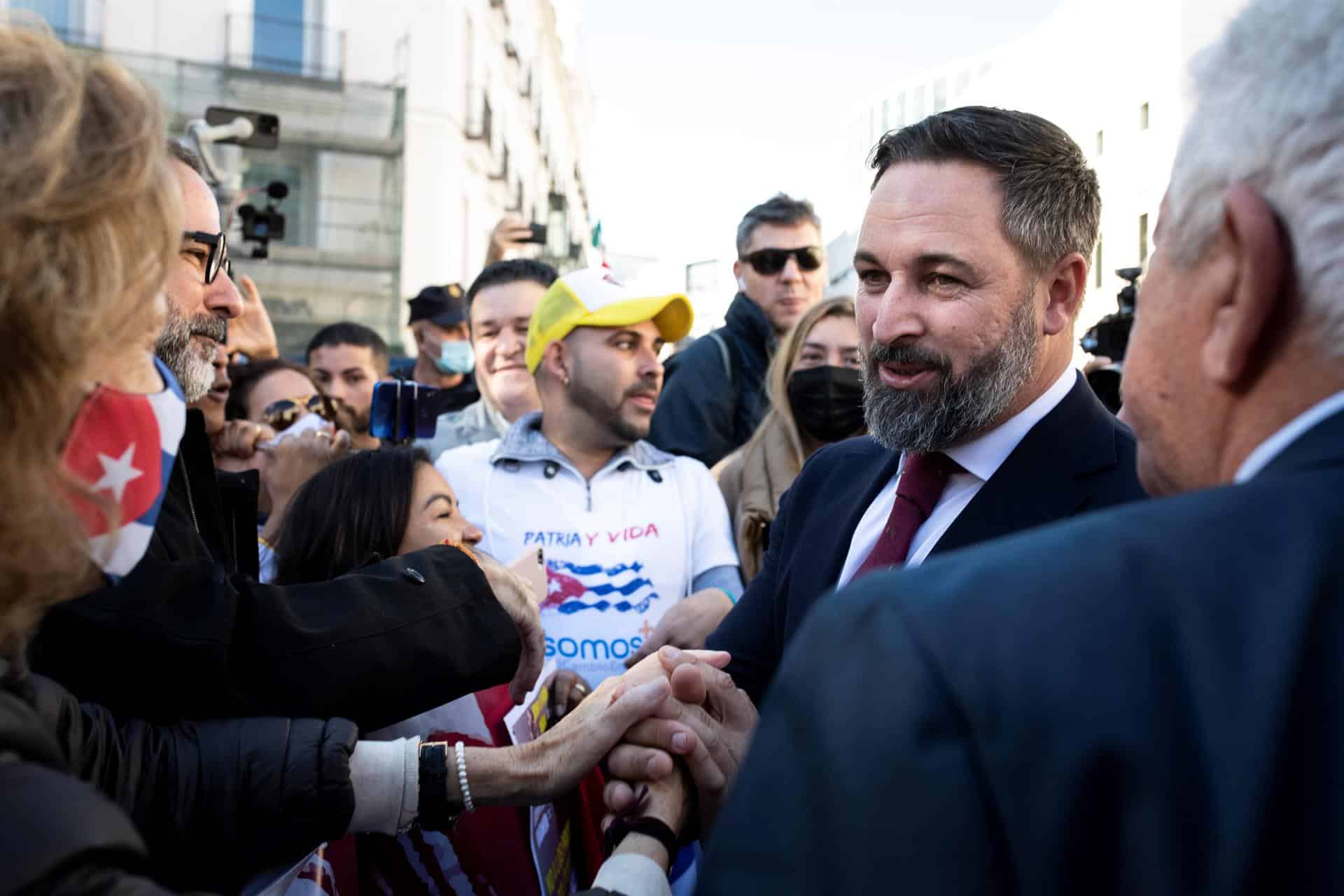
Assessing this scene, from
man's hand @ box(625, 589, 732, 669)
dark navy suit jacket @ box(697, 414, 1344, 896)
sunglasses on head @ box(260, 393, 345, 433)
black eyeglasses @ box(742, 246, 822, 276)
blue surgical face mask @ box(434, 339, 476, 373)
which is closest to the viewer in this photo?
dark navy suit jacket @ box(697, 414, 1344, 896)

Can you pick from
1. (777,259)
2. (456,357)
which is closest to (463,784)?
(777,259)

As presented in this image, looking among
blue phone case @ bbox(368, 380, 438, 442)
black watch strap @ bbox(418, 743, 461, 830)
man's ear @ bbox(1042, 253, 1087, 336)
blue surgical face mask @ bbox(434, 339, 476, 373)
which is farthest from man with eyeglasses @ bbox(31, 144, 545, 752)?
blue surgical face mask @ bbox(434, 339, 476, 373)

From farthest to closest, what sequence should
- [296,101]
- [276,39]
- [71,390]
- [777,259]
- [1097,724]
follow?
[276,39] → [296,101] → [777,259] → [71,390] → [1097,724]

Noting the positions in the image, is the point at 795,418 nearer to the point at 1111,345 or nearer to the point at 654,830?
the point at 1111,345

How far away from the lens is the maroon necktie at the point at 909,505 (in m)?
2.32

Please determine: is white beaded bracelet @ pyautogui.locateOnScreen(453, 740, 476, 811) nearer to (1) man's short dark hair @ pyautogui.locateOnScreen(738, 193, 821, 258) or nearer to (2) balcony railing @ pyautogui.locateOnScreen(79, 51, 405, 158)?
(1) man's short dark hair @ pyautogui.locateOnScreen(738, 193, 821, 258)

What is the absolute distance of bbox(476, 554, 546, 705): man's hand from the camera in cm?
252

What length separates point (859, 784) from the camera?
0.93m

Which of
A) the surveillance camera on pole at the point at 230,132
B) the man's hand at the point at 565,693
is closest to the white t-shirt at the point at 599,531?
the man's hand at the point at 565,693

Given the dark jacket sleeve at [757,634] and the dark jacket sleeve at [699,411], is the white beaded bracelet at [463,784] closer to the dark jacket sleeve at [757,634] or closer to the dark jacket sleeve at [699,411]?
the dark jacket sleeve at [757,634]

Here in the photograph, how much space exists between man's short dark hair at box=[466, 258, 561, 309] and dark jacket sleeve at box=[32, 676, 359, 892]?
12.0 ft

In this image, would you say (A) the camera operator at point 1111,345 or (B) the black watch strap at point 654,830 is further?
(A) the camera operator at point 1111,345

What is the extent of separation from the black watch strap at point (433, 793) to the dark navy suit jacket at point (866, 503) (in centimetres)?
69

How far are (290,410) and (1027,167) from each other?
10.2 ft
